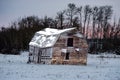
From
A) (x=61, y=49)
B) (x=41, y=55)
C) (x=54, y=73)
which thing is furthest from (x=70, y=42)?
(x=54, y=73)

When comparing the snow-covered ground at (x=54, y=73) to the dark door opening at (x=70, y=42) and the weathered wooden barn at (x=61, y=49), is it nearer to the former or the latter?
the weathered wooden barn at (x=61, y=49)

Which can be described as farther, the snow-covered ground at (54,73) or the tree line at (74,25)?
the tree line at (74,25)

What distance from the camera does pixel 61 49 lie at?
46.1 meters

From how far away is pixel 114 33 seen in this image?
313 feet

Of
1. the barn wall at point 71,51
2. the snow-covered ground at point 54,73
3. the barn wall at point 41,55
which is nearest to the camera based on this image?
the snow-covered ground at point 54,73

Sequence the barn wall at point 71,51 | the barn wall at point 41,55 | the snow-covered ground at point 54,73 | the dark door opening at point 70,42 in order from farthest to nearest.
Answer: the dark door opening at point 70,42 < the barn wall at point 71,51 < the barn wall at point 41,55 < the snow-covered ground at point 54,73

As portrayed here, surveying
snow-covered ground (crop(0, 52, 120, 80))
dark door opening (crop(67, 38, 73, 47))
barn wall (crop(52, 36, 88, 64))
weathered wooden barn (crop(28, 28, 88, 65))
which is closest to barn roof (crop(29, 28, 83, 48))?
weathered wooden barn (crop(28, 28, 88, 65))

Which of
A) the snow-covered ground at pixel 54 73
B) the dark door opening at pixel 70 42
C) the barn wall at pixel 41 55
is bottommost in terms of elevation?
the snow-covered ground at pixel 54 73

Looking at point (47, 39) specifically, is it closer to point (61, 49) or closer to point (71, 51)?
→ point (61, 49)

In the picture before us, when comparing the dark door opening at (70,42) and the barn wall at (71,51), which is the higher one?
the dark door opening at (70,42)

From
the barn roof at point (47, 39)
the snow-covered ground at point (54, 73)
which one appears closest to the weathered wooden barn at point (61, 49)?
the barn roof at point (47, 39)

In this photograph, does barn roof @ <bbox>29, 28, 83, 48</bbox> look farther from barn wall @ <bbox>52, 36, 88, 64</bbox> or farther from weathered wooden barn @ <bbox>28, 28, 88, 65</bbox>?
barn wall @ <bbox>52, 36, 88, 64</bbox>

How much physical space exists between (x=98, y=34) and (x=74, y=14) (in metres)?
8.22

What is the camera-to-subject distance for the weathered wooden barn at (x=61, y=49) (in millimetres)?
45531
